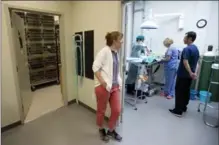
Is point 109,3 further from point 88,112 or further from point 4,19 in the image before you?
point 88,112

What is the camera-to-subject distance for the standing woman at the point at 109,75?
1.94 m

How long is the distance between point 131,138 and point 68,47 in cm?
209

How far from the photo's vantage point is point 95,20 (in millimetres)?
2596

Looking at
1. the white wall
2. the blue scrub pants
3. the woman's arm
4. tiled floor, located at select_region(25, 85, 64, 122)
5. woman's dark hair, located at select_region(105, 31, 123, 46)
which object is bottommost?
tiled floor, located at select_region(25, 85, 64, 122)

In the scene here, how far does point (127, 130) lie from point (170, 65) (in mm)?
2079

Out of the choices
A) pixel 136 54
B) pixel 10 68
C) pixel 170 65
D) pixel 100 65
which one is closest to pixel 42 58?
pixel 10 68

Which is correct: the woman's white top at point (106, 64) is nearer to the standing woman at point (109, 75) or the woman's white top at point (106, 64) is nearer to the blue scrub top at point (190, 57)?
the standing woman at point (109, 75)

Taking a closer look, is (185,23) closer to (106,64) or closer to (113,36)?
(113,36)

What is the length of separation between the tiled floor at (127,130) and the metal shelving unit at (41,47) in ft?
5.99

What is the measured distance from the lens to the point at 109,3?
2312 millimetres

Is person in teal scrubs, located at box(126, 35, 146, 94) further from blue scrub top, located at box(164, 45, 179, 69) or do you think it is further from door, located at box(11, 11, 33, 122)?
door, located at box(11, 11, 33, 122)

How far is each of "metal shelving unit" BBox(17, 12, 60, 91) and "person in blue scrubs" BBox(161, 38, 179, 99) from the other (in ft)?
10.8

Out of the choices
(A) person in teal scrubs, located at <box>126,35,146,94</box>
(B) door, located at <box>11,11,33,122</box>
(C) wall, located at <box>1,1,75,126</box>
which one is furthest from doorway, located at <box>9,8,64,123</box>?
(A) person in teal scrubs, located at <box>126,35,146,94</box>

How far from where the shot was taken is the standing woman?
194 centimetres
